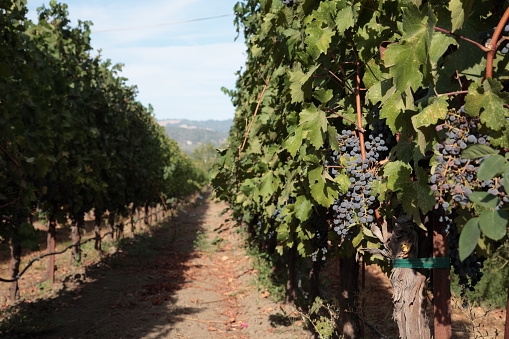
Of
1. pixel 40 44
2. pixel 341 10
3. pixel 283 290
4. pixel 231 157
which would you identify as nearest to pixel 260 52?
pixel 231 157

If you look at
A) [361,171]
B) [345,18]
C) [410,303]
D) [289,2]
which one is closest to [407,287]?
[410,303]

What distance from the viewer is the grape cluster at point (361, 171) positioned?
2639 mm

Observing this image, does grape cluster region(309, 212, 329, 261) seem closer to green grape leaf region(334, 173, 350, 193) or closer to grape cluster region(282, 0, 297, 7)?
green grape leaf region(334, 173, 350, 193)

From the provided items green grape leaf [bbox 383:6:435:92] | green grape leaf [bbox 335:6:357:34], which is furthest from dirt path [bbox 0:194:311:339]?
green grape leaf [bbox 383:6:435:92]

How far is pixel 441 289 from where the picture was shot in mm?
2375

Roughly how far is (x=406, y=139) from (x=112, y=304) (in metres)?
7.76

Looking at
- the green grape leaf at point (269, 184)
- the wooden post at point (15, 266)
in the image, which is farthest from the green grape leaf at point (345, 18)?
the wooden post at point (15, 266)

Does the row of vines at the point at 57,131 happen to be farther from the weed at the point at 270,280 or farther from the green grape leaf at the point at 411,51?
the green grape leaf at the point at 411,51

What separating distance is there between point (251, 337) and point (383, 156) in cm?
502

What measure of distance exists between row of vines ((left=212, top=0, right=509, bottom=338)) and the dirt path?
11.7 feet

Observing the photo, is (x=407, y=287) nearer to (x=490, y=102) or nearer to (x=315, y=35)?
(x=490, y=102)

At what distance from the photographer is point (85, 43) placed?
9648 millimetres

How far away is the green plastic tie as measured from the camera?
7.83 ft

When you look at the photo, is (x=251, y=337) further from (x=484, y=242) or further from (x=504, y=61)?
(x=504, y=61)
